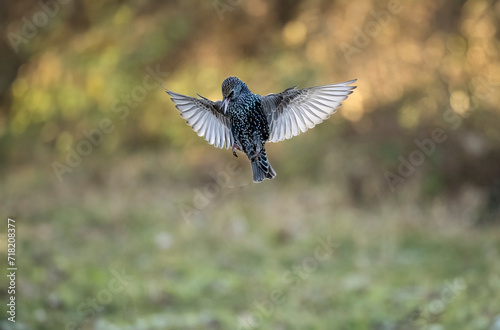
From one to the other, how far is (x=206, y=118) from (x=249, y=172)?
720 centimetres

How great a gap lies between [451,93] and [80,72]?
5.63 meters

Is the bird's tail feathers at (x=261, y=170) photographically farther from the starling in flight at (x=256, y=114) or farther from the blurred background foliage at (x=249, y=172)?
the blurred background foliage at (x=249, y=172)

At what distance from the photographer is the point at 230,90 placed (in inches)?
49.2

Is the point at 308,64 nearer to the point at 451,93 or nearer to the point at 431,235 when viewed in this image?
the point at 451,93
